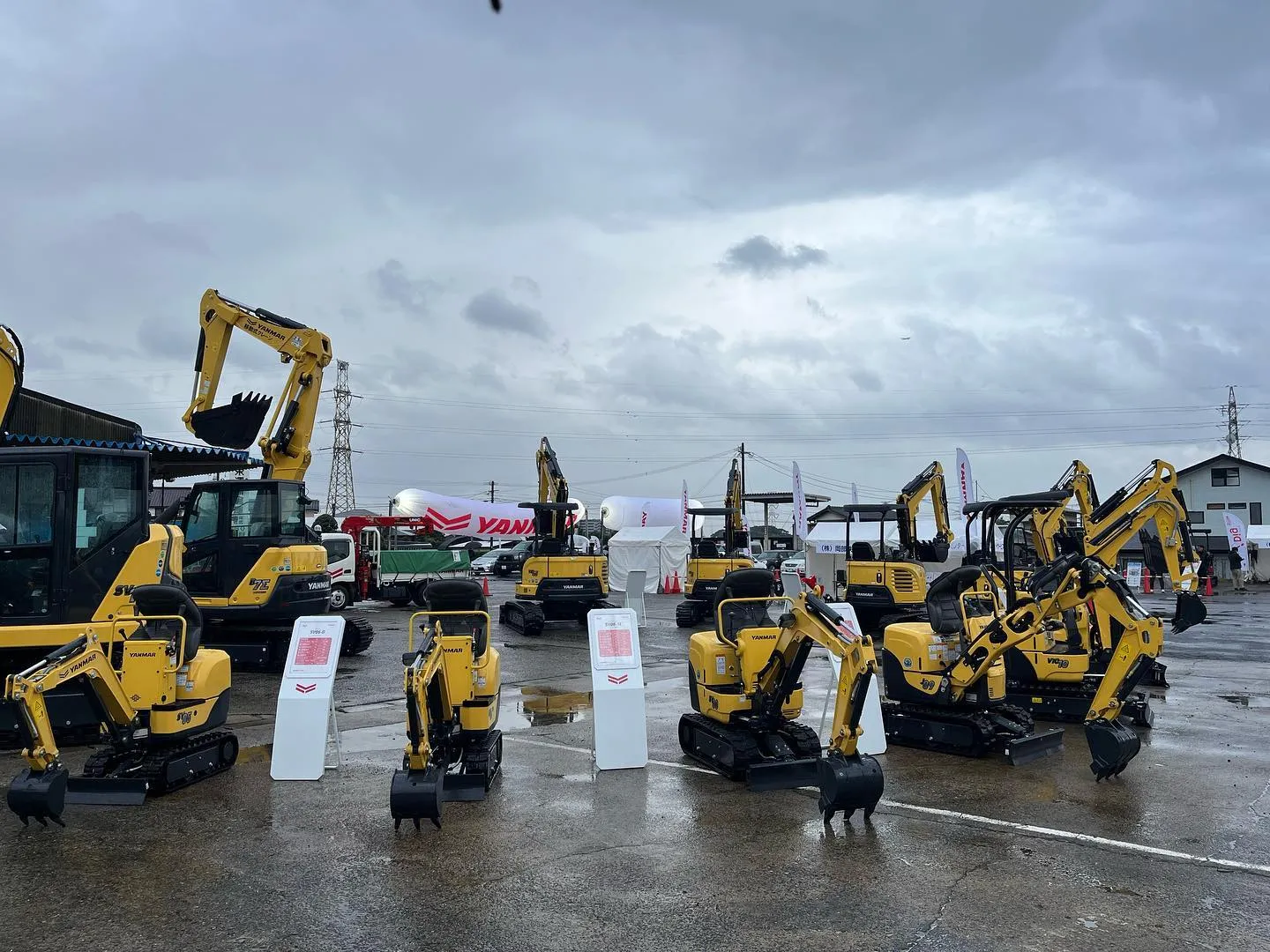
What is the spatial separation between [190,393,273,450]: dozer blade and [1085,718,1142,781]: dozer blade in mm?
12965

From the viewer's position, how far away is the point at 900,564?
19.0 meters

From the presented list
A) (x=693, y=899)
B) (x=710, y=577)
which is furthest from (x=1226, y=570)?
(x=693, y=899)

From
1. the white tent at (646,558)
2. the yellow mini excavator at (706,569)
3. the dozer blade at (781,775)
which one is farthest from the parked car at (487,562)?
the dozer blade at (781,775)

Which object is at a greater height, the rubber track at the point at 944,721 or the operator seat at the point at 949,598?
the operator seat at the point at 949,598

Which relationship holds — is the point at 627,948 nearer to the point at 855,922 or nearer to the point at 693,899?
the point at 693,899

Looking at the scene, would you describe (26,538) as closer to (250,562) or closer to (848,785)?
(250,562)

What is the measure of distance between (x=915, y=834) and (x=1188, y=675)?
10.2 m

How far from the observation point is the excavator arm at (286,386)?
16062 mm

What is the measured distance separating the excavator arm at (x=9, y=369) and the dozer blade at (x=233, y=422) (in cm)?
543

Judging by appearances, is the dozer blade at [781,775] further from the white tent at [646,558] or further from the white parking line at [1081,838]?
the white tent at [646,558]

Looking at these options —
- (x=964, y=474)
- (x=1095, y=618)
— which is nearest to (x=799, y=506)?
(x=964, y=474)

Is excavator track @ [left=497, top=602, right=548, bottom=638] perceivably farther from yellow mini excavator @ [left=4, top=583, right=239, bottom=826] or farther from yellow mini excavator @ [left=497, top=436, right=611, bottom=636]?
yellow mini excavator @ [left=4, top=583, right=239, bottom=826]

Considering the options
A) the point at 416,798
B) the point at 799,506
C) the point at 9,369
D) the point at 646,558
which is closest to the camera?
the point at 416,798

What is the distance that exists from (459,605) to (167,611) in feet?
7.46
